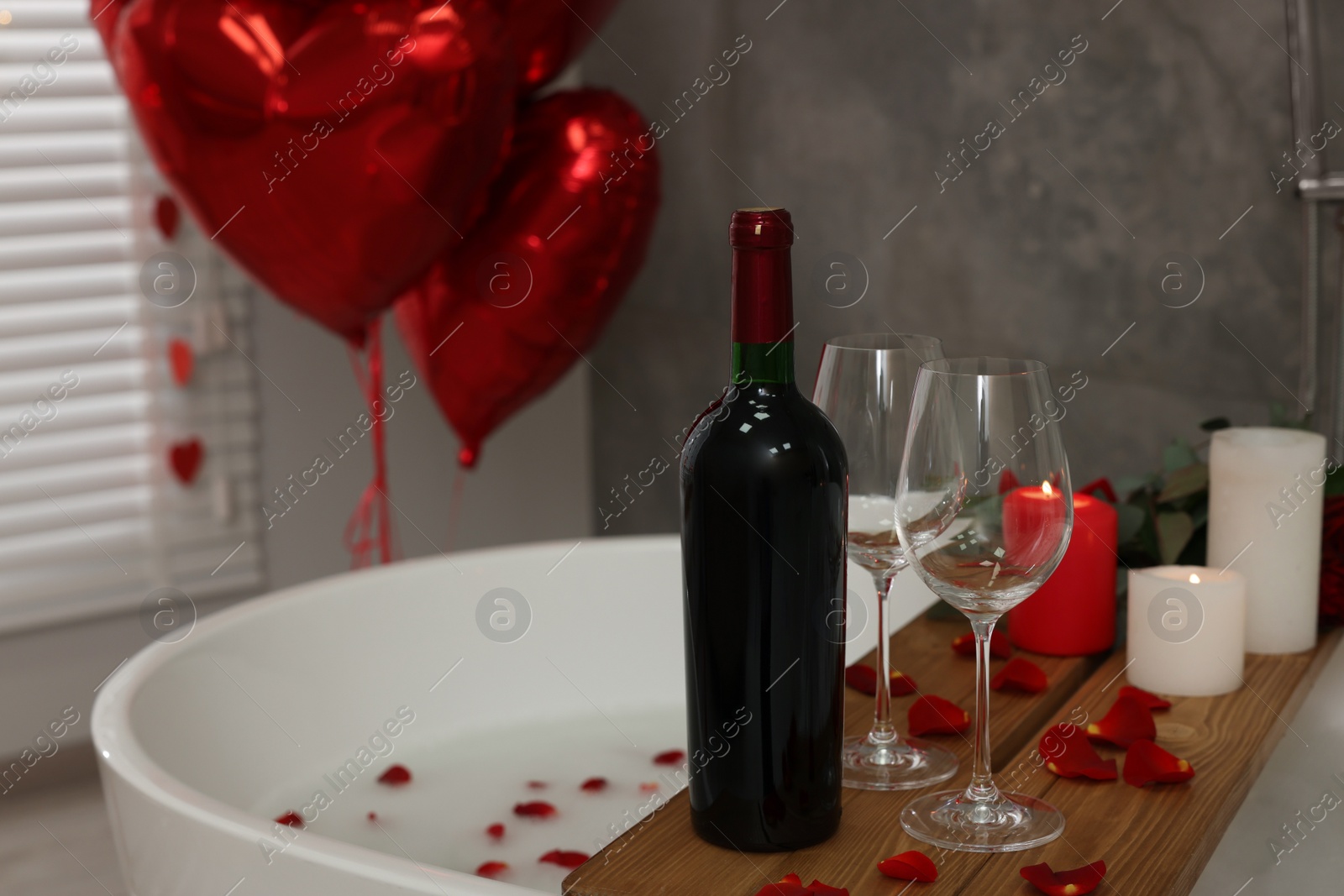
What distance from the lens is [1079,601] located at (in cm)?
98

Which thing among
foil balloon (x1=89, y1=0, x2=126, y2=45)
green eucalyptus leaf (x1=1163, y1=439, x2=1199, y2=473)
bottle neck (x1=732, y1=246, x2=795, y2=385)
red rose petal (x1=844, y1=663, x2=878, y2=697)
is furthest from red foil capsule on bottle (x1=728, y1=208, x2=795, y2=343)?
foil balloon (x1=89, y1=0, x2=126, y2=45)

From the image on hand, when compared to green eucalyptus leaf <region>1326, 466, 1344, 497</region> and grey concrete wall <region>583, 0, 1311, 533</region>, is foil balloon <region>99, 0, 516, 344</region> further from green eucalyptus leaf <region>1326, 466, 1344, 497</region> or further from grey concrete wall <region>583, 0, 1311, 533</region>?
green eucalyptus leaf <region>1326, 466, 1344, 497</region>

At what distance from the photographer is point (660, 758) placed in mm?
1059

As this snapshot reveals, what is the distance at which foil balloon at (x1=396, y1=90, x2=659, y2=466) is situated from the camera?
5.84 feet

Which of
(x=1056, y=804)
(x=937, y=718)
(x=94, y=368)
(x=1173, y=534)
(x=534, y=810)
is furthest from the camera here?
(x=94, y=368)

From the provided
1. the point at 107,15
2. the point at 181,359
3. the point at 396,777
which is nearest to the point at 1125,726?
the point at 396,777

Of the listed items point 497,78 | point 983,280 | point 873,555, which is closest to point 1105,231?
point 983,280

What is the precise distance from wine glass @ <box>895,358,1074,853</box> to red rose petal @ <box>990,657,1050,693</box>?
0.74 ft

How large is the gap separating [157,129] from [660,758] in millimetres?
1035

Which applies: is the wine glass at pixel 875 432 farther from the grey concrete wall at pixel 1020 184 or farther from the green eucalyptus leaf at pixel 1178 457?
the grey concrete wall at pixel 1020 184

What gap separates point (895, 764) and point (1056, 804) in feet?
0.32

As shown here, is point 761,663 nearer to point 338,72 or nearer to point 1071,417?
point 338,72

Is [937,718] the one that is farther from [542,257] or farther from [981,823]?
[542,257]

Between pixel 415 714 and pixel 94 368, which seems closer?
pixel 415 714
